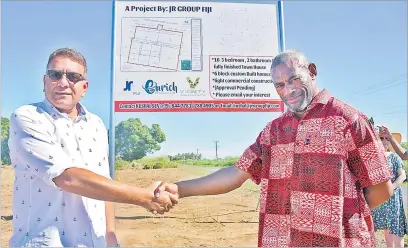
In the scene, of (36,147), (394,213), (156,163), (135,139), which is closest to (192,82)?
(135,139)

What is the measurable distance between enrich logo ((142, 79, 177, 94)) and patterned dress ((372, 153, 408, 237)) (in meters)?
2.72

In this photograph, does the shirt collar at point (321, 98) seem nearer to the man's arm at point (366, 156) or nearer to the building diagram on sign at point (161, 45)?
Answer: the man's arm at point (366, 156)

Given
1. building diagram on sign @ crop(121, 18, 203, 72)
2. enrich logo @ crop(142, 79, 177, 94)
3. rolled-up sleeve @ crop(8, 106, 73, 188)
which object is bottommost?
rolled-up sleeve @ crop(8, 106, 73, 188)

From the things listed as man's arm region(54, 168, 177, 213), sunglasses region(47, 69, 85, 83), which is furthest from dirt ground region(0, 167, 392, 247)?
sunglasses region(47, 69, 85, 83)

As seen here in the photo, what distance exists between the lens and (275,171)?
257cm

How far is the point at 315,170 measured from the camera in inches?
93.6

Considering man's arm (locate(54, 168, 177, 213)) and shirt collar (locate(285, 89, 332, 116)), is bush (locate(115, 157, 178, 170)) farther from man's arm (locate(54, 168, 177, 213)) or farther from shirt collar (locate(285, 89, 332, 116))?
shirt collar (locate(285, 89, 332, 116))

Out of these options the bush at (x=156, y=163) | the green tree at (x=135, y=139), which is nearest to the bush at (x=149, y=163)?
the bush at (x=156, y=163)

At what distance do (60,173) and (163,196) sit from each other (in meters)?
1.06

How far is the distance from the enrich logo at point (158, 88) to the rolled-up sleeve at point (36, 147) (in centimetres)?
179

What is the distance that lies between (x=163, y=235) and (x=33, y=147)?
11.3ft

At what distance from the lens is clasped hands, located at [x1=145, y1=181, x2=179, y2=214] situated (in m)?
3.25

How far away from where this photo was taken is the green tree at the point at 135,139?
13.9 feet

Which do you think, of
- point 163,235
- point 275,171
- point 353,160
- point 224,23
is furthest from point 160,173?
point 353,160
